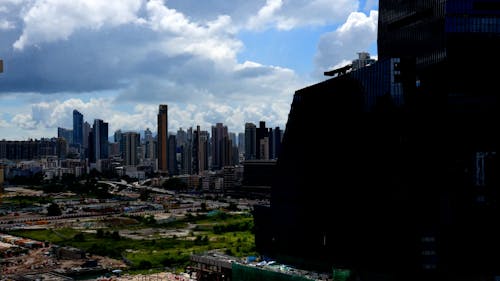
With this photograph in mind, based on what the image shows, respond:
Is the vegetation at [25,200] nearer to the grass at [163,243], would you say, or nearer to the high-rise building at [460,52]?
the grass at [163,243]

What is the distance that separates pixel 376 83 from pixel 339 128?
8972 millimetres

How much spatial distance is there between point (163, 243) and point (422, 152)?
6137 cm

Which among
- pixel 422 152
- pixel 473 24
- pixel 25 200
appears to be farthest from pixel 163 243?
pixel 25 200

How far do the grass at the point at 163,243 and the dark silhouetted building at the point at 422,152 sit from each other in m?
31.0

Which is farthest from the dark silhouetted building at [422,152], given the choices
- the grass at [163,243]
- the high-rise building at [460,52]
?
the grass at [163,243]

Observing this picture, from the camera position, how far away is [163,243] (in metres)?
106

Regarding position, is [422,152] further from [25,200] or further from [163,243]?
[25,200]

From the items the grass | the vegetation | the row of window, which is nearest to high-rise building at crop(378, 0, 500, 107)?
the row of window

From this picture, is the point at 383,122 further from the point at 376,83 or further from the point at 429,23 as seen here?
the point at 429,23

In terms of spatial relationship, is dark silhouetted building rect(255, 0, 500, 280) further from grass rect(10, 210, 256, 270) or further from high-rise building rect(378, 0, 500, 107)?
grass rect(10, 210, 256, 270)

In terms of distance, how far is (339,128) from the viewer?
6500 cm

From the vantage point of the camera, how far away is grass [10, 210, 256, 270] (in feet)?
295

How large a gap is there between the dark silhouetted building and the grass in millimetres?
31046

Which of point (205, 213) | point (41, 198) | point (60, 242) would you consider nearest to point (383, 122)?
point (60, 242)
